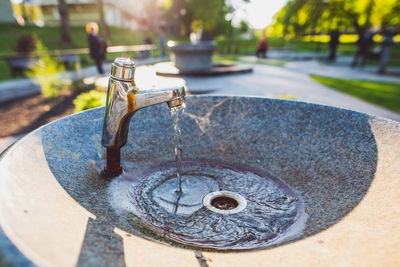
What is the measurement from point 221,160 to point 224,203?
38 cm

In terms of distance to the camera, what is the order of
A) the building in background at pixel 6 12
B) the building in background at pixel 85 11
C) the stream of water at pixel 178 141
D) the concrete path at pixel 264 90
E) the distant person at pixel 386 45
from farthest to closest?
the building in background at pixel 85 11, the building in background at pixel 6 12, the distant person at pixel 386 45, the concrete path at pixel 264 90, the stream of water at pixel 178 141

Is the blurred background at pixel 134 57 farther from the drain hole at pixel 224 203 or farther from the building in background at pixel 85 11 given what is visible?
the building in background at pixel 85 11

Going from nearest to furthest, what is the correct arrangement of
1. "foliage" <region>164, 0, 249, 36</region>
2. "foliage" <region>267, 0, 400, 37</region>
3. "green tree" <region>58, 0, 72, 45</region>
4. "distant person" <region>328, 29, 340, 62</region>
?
"foliage" <region>267, 0, 400, 37</region> < "distant person" <region>328, 29, 340, 62</region> < "green tree" <region>58, 0, 72, 45</region> < "foliage" <region>164, 0, 249, 36</region>

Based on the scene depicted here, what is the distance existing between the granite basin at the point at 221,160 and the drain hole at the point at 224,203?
12.4 inches

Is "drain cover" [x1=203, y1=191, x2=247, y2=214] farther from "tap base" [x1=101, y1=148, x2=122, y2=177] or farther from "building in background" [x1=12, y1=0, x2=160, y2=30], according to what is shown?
"building in background" [x1=12, y1=0, x2=160, y2=30]

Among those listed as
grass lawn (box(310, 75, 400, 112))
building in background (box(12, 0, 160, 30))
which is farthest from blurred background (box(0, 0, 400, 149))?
building in background (box(12, 0, 160, 30))

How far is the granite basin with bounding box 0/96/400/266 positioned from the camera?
0.67 meters

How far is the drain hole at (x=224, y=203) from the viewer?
1338 mm

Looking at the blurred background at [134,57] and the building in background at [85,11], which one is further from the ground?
the building in background at [85,11]

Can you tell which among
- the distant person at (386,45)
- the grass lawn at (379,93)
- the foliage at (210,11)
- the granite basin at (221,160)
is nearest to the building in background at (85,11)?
the foliage at (210,11)

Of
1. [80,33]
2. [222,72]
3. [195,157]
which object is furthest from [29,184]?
[80,33]

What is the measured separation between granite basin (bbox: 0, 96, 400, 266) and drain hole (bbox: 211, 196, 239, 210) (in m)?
0.32

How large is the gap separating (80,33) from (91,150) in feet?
83.0

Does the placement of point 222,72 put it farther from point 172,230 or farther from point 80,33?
point 80,33
